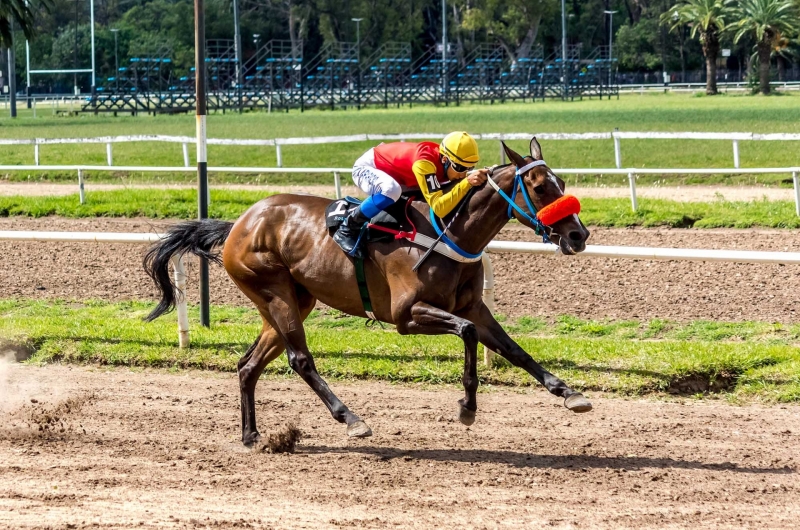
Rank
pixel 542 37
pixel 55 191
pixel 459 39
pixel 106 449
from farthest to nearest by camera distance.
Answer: pixel 542 37, pixel 459 39, pixel 55 191, pixel 106 449

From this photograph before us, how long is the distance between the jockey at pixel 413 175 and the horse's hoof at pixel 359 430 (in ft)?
3.14

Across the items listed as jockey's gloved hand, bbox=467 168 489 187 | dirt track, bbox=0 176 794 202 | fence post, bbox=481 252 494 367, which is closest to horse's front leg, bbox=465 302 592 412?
jockey's gloved hand, bbox=467 168 489 187

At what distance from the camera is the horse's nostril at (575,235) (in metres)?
5.28

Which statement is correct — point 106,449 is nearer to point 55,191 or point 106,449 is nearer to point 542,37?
point 55,191

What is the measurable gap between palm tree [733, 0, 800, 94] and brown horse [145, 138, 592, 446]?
5586 centimetres

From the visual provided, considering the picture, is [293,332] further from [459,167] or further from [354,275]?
[459,167]

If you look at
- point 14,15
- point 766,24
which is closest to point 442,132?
point 14,15

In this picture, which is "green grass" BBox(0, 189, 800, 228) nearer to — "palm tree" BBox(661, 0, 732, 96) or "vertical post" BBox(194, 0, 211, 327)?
"vertical post" BBox(194, 0, 211, 327)

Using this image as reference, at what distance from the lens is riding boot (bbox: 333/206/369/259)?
594 centimetres

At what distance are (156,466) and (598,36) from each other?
273 ft

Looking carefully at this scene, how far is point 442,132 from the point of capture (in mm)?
29047

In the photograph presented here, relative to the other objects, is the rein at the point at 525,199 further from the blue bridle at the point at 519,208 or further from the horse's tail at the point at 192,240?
the horse's tail at the point at 192,240

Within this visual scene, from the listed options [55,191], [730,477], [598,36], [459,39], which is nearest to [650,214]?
[730,477]

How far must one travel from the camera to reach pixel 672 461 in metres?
5.48
